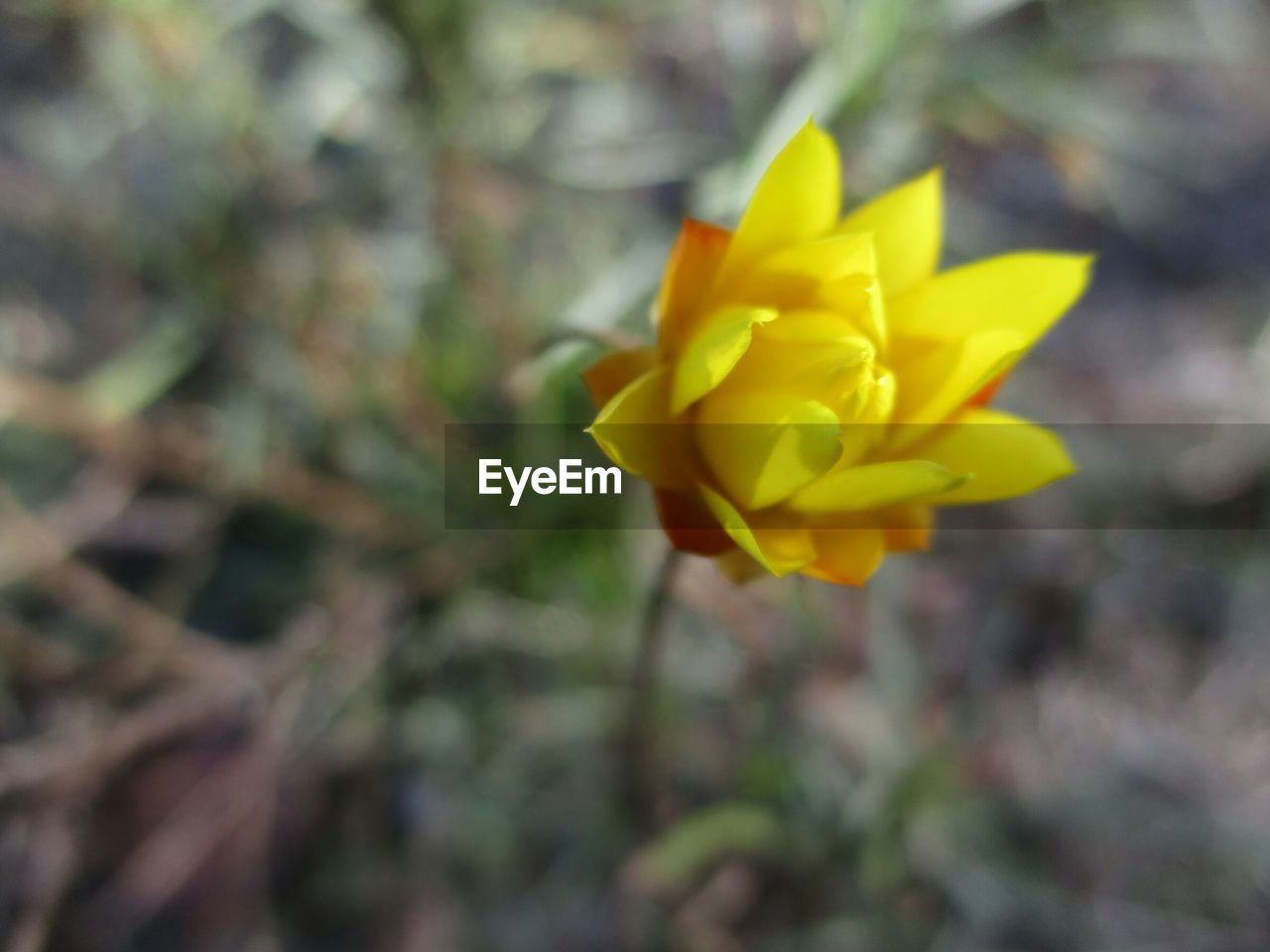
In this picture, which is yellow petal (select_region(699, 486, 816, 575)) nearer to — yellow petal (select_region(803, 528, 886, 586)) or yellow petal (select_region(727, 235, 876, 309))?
yellow petal (select_region(803, 528, 886, 586))

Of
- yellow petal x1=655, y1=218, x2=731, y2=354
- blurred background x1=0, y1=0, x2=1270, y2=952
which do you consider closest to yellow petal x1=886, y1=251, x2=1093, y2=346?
yellow petal x1=655, y1=218, x2=731, y2=354

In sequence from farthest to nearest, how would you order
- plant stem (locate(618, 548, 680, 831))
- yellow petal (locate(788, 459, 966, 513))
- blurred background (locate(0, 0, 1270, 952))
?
blurred background (locate(0, 0, 1270, 952)) → plant stem (locate(618, 548, 680, 831)) → yellow petal (locate(788, 459, 966, 513))

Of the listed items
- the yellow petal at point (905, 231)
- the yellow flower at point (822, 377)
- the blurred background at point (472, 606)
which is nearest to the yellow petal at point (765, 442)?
the yellow flower at point (822, 377)

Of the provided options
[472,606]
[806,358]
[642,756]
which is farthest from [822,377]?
[472,606]

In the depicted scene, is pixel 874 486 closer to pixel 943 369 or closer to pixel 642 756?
pixel 943 369

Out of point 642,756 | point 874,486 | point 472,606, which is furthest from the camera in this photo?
point 472,606

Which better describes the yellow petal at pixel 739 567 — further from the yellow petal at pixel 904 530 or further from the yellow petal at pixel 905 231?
the yellow petal at pixel 905 231
